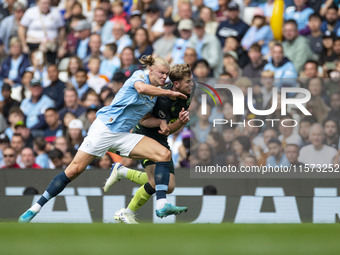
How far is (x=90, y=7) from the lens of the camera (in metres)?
16.9

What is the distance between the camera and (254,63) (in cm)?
1416

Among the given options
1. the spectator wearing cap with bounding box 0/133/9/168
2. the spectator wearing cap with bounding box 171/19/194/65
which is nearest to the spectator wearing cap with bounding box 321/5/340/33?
the spectator wearing cap with bounding box 171/19/194/65

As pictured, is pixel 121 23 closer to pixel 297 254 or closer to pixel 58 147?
pixel 58 147

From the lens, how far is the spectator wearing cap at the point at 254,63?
1405cm

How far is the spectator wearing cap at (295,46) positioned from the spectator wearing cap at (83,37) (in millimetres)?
4380

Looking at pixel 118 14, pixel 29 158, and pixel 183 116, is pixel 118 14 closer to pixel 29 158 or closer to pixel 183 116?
pixel 29 158

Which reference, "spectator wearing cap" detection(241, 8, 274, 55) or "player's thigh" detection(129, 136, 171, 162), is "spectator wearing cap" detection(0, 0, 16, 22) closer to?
"spectator wearing cap" detection(241, 8, 274, 55)

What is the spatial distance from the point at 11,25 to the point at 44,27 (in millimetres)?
1017

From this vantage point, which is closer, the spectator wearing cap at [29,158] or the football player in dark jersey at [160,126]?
the football player in dark jersey at [160,126]

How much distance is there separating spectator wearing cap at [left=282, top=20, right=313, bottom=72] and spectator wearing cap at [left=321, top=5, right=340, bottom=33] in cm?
51

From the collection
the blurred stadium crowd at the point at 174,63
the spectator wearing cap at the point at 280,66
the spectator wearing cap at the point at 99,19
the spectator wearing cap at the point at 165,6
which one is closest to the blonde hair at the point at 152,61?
the blurred stadium crowd at the point at 174,63

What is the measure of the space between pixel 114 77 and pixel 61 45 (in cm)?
240

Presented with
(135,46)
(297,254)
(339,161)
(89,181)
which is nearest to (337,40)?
(339,161)

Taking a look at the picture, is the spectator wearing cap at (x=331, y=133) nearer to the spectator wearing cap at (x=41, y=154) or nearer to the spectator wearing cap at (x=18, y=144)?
the spectator wearing cap at (x=41, y=154)
